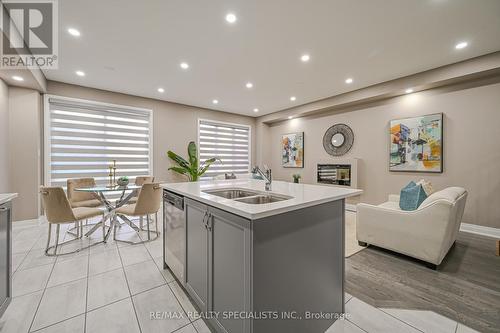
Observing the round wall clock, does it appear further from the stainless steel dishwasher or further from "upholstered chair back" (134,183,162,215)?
the stainless steel dishwasher

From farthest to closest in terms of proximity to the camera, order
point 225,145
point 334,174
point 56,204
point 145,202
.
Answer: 1. point 225,145
2. point 334,174
3. point 145,202
4. point 56,204

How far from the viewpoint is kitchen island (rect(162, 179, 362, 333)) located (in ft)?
3.64

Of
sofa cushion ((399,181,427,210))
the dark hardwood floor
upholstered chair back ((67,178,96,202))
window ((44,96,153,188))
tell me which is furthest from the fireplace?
upholstered chair back ((67,178,96,202))

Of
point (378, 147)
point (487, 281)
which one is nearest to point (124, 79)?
point (378, 147)

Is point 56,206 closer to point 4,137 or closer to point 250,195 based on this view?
point 4,137

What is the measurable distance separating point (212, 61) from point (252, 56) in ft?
2.20

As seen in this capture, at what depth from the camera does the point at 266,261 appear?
1128 mm

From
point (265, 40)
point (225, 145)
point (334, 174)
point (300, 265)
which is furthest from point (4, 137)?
point (334, 174)

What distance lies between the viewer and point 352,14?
2221mm

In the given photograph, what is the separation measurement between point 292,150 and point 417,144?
10.3ft

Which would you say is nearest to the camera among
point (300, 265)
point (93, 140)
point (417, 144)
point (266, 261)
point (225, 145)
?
point (266, 261)

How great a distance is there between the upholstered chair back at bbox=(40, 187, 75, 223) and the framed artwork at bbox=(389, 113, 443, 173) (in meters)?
5.66

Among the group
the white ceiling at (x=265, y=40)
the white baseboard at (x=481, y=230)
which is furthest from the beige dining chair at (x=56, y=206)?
the white baseboard at (x=481, y=230)

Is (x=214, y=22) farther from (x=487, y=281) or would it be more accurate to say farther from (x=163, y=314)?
(x=487, y=281)
